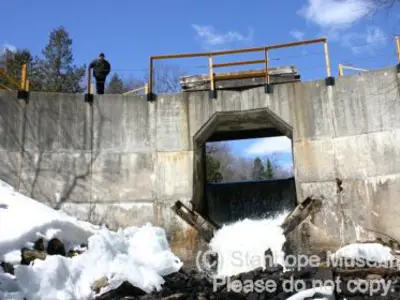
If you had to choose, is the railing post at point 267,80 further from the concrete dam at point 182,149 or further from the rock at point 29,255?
the rock at point 29,255

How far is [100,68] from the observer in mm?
13195

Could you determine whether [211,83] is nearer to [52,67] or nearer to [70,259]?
[70,259]

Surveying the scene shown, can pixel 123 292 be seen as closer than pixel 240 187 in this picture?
Yes

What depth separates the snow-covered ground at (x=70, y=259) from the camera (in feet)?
21.3

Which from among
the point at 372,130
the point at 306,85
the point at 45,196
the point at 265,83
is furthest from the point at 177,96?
the point at 372,130

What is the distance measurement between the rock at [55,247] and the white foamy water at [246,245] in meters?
4.13

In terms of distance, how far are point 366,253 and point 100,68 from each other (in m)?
9.30

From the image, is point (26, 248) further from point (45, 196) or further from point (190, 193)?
point (190, 193)

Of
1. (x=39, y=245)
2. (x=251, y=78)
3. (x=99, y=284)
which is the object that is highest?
(x=251, y=78)

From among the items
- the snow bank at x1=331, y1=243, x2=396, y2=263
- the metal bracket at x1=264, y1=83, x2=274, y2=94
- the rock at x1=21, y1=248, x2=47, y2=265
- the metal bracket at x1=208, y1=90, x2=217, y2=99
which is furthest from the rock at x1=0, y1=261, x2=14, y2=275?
the metal bracket at x1=264, y1=83, x2=274, y2=94

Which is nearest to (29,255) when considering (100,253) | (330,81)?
(100,253)

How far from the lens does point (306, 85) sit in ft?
40.1

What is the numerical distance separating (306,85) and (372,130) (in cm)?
224

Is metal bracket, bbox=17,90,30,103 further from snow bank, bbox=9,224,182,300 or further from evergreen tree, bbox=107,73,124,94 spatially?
evergreen tree, bbox=107,73,124,94
